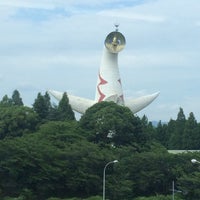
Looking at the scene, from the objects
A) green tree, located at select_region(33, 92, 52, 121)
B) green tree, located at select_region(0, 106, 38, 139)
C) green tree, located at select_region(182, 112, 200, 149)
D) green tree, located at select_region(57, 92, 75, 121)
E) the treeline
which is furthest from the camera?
green tree, located at select_region(182, 112, 200, 149)

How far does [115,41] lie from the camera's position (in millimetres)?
45938

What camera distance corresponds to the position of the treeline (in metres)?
35.1

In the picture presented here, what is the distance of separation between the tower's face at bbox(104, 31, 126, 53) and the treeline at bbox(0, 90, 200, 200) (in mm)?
4631

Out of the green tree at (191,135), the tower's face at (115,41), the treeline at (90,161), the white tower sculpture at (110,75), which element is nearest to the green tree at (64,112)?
the white tower sculpture at (110,75)

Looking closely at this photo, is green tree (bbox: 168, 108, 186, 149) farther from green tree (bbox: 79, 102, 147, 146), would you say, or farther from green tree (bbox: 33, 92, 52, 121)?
green tree (bbox: 33, 92, 52, 121)

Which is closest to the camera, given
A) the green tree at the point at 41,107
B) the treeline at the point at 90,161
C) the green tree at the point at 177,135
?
the treeline at the point at 90,161

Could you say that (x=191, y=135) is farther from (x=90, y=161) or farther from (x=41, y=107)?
(x=90, y=161)

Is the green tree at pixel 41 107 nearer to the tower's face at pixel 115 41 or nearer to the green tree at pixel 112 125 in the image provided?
the green tree at pixel 112 125

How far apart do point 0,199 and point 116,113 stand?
12628 mm

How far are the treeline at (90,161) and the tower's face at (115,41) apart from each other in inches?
182

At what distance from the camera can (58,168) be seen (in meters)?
35.5

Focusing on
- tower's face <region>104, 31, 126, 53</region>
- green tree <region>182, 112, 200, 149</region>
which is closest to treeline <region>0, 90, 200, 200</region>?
tower's face <region>104, 31, 126, 53</region>

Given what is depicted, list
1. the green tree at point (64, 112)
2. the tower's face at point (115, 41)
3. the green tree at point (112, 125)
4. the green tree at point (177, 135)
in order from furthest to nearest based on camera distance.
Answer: the green tree at point (177, 135) → the green tree at point (64, 112) → the tower's face at point (115, 41) → the green tree at point (112, 125)

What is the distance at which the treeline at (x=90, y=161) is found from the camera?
1380 inches
